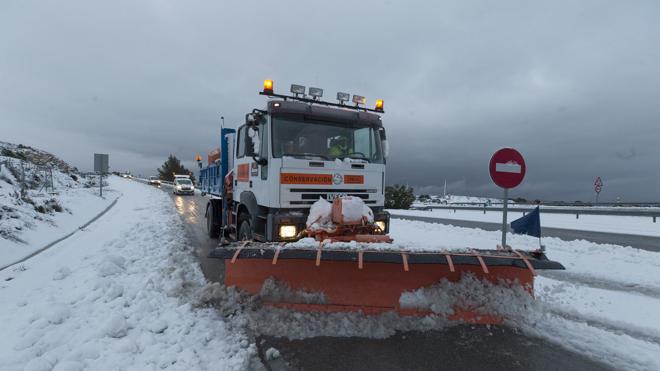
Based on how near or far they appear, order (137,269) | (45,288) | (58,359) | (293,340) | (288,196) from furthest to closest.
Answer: (137,269), (288,196), (45,288), (293,340), (58,359)

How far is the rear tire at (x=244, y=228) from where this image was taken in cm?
632

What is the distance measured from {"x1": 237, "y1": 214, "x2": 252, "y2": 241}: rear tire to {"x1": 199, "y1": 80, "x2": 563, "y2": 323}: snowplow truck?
18mm

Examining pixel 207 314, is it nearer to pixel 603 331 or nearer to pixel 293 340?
pixel 293 340

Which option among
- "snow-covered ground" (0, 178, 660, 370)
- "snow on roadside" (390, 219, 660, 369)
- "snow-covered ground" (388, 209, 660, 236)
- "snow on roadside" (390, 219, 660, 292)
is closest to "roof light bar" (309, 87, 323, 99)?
"snow on roadside" (390, 219, 660, 292)

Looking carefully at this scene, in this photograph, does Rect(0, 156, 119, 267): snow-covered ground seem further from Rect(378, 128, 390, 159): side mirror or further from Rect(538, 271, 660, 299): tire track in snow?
Rect(538, 271, 660, 299): tire track in snow

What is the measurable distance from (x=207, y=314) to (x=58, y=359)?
1437mm

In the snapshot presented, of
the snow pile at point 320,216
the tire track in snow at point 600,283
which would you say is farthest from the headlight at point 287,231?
the tire track in snow at point 600,283

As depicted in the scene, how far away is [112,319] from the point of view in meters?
3.80

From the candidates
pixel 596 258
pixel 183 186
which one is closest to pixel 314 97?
pixel 596 258

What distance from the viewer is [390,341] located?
Answer: 3.75m

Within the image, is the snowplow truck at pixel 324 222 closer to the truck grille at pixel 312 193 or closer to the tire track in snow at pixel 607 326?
the truck grille at pixel 312 193

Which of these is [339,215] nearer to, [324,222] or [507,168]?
[324,222]

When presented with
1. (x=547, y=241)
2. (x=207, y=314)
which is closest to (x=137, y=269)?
(x=207, y=314)

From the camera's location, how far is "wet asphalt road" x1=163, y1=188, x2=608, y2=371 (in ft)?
10.9
